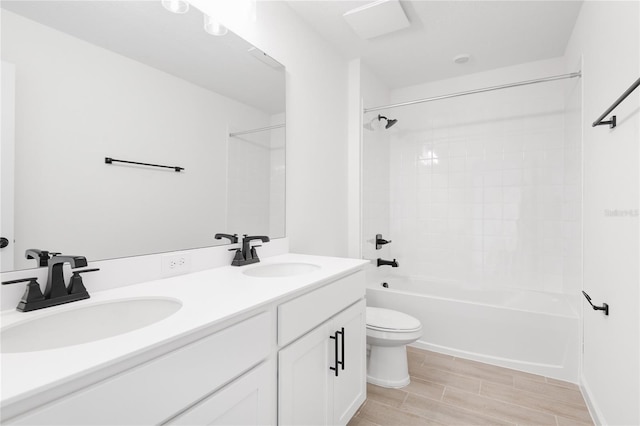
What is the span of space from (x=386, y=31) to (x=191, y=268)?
204 cm

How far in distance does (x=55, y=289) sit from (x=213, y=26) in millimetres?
1307

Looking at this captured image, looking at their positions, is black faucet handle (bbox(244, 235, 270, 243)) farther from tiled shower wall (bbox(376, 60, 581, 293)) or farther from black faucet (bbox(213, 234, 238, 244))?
tiled shower wall (bbox(376, 60, 581, 293))

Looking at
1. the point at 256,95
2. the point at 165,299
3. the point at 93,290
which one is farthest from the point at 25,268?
the point at 256,95

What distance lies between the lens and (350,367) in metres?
1.56

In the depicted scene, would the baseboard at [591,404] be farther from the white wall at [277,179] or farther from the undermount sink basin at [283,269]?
the white wall at [277,179]

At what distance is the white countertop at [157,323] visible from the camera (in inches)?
21.6

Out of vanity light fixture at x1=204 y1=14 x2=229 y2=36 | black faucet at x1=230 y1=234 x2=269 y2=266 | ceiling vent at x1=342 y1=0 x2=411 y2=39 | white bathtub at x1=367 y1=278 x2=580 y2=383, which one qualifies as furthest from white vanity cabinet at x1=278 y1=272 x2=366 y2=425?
ceiling vent at x1=342 y1=0 x2=411 y2=39

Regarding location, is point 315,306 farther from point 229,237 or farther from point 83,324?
point 83,324

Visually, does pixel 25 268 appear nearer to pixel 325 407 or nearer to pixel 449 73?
pixel 325 407

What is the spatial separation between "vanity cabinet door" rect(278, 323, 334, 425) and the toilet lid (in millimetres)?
720

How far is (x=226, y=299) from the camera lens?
3.27 ft

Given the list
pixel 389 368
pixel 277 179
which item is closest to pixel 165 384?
pixel 277 179

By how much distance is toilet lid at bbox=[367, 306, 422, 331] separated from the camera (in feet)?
6.61

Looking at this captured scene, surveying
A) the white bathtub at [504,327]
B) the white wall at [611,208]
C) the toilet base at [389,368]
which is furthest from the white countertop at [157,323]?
the white bathtub at [504,327]
